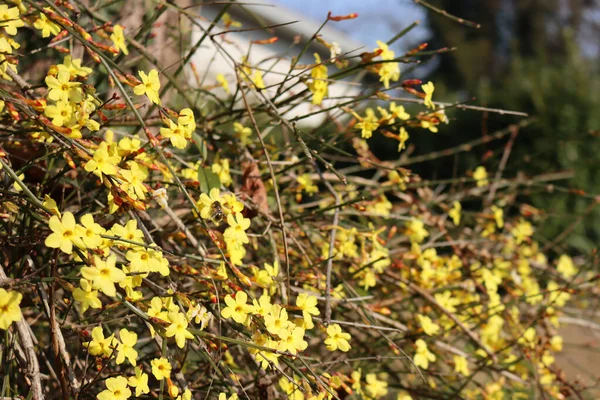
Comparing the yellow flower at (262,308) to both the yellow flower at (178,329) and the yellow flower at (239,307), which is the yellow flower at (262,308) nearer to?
the yellow flower at (239,307)

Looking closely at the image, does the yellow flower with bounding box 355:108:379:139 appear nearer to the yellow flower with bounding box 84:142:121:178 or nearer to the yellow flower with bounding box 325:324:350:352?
the yellow flower with bounding box 325:324:350:352

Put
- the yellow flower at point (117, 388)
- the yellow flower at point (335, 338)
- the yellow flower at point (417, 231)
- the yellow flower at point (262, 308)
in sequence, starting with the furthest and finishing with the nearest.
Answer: the yellow flower at point (417, 231)
the yellow flower at point (335, 338)
the yellow flower at point (262, 308)
the yellow flower at point (117, 388)

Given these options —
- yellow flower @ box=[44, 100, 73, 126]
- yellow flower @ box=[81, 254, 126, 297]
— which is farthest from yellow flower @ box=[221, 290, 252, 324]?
yellow flower @ box=[44, 100, 73, 126]

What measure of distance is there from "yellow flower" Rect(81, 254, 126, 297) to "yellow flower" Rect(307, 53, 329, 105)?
765mm

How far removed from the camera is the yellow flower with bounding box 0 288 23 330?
1079 millimetres

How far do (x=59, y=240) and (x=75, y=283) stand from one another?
30cm

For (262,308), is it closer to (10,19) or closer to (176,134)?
(176,134)

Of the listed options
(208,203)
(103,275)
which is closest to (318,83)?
(208,203)

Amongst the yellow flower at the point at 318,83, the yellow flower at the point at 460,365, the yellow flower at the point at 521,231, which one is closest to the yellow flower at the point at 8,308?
the yellow flower at the point at 318,83

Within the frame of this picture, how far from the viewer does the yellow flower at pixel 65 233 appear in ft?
3.66

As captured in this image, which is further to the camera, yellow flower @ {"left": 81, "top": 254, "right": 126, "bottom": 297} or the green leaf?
the green leaf

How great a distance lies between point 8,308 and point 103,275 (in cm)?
16

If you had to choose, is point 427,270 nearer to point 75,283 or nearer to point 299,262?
point 299,262

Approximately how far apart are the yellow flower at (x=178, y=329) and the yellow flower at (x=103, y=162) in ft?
1.01
